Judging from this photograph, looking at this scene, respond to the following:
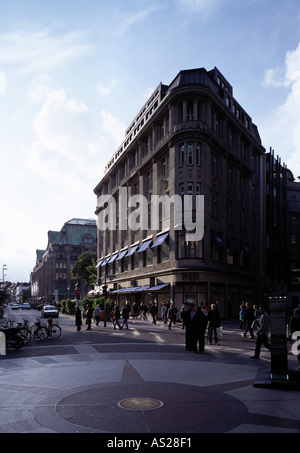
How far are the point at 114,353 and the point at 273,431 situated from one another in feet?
30.9

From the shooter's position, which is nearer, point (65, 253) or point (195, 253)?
point (195, 253)

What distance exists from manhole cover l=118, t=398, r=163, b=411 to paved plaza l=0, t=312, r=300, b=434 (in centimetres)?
2

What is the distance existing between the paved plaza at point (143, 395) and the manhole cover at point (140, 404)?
0.06 ft

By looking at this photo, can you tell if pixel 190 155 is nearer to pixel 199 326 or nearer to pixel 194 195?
pixel 194 195

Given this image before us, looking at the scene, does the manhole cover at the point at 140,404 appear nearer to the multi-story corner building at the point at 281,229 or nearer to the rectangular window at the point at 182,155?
the rectangular window at the point at 182,155

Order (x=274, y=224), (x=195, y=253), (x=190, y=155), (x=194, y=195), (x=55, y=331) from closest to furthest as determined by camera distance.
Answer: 1. (x=55, y=331)
2. (x=195, y=253)
3. (x=194, y=195)
4. (x=190, y=155)
5. (x=274, y=224)

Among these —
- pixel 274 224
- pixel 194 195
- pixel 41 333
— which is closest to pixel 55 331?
pixel 41 333

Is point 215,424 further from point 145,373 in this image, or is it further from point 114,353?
point 114,353

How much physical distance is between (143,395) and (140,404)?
2.40 feet

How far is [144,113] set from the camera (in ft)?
164

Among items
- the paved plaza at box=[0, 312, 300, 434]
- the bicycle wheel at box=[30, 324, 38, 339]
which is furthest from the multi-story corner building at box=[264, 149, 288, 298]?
the paved plaza at box=[0, 312, 300, 434]

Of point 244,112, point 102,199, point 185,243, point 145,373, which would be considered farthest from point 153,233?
point 145,373

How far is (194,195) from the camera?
36750 mm

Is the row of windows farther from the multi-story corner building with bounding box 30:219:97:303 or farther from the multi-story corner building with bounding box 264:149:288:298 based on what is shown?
the multi-story corner building with bounding box 30:219:97:303
